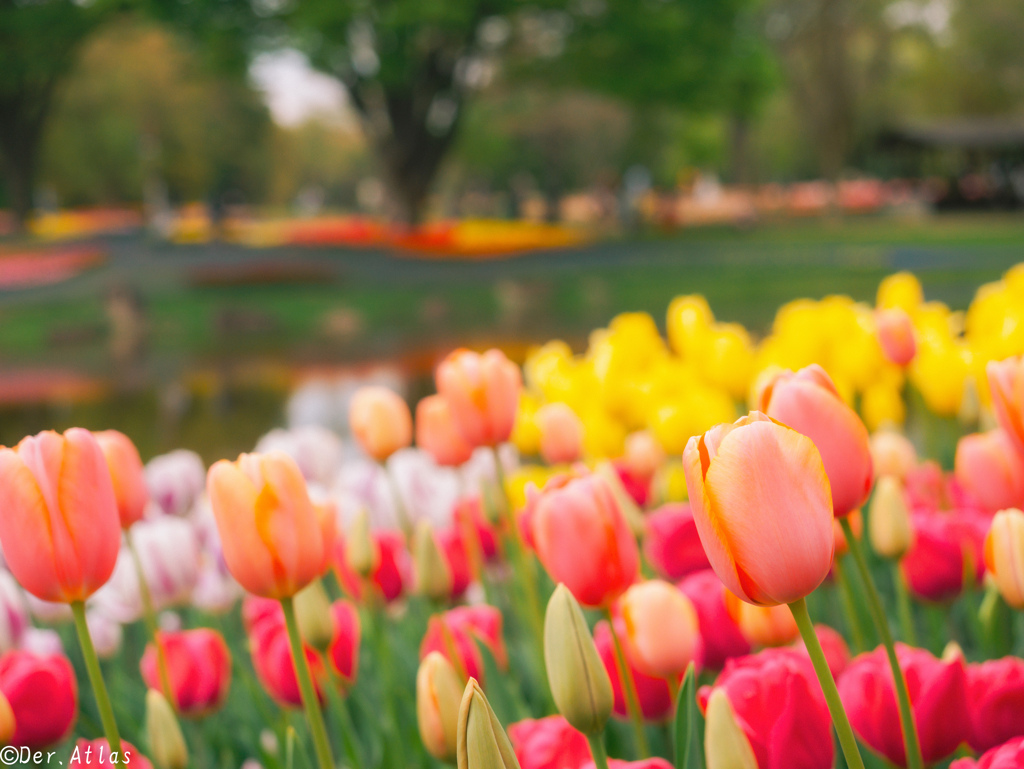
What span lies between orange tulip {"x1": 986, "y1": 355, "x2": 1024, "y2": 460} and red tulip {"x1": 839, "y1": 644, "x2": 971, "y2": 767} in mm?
228

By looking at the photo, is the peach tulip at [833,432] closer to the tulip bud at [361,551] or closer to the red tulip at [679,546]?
the red tulip at [679,546]

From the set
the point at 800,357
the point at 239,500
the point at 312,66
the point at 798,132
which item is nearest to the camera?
the point at 239,500

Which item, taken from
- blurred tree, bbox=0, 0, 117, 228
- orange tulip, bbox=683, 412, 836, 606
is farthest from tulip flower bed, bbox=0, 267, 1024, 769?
blurred tree, bbox=0, 0, 117, 228

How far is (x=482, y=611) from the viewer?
58.0 inches

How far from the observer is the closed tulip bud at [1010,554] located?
3.36 ft

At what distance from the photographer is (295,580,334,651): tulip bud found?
117cm

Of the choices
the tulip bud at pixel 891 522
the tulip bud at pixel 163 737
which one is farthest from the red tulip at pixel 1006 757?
the tulip bud at pixel 163 737

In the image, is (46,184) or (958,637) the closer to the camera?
(958,637)

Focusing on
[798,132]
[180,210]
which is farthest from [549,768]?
[798,132]

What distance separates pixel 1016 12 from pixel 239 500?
45175mm

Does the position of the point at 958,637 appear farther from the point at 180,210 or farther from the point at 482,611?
the point at 180,210

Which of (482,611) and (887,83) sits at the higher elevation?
(887,83)

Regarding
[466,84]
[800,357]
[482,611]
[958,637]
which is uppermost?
[466,84]

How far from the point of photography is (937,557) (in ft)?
4.62
